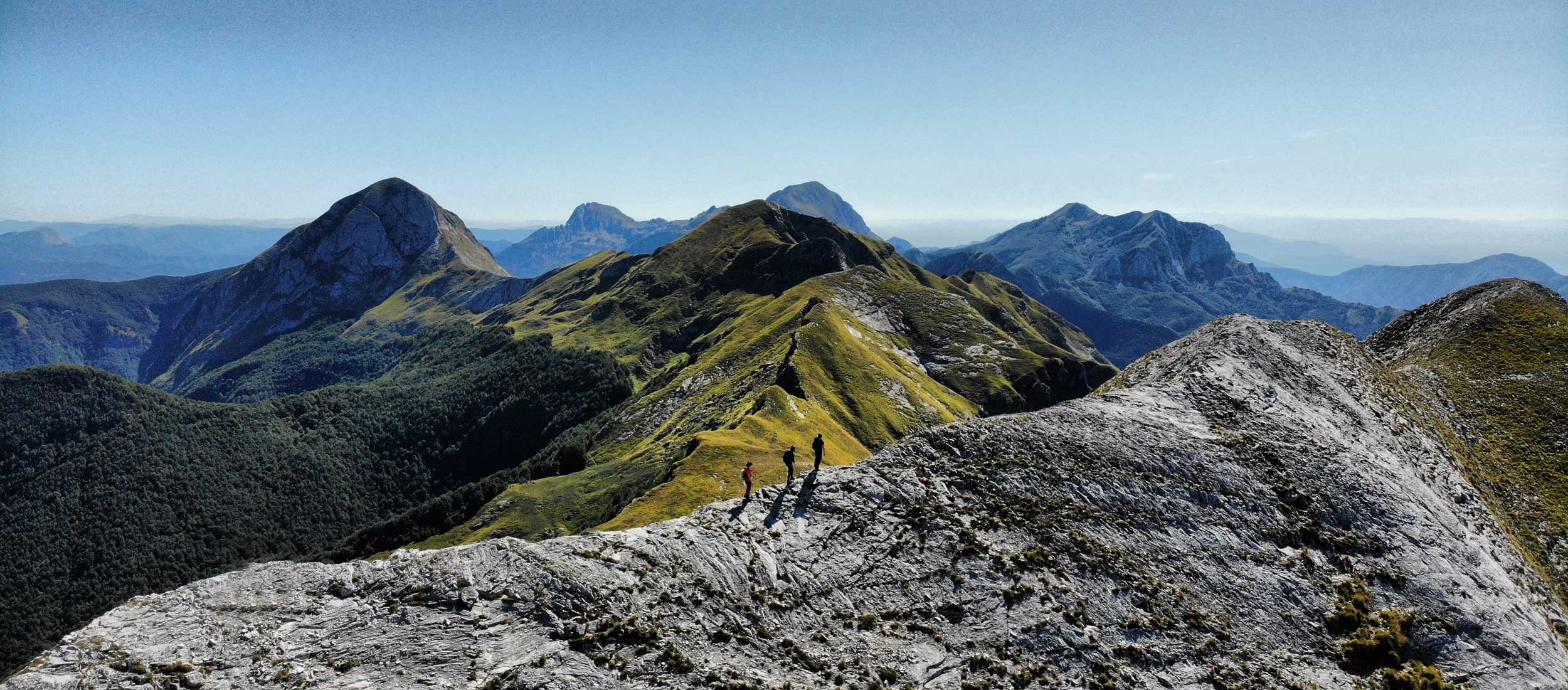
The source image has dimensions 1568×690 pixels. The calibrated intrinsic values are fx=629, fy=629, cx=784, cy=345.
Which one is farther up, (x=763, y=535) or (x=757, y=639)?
(x=763, y=535)

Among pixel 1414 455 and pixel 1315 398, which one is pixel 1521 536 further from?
pixel 1315 398

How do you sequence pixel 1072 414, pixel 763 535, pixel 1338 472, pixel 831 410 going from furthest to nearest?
pixel 831 410 < pixel 1072 414 < pixel 1338 472 < pixel 763 535

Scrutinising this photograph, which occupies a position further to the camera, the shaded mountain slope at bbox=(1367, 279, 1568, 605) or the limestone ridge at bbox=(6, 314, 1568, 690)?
the shaded mountain slope at bbox=(1367, 279, 1568, 605)

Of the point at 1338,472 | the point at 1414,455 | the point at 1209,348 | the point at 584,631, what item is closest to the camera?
the point at 584,631

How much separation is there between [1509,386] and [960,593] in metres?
63.1

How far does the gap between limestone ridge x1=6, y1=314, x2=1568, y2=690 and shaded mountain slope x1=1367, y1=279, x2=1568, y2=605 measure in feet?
33.4

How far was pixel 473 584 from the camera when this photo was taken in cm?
2383

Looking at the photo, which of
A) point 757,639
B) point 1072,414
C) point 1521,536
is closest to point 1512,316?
point 1521,536

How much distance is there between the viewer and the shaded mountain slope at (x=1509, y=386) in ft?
133

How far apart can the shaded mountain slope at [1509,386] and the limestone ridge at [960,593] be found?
33.4ft

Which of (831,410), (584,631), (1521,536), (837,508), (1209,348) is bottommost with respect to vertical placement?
(831,410)

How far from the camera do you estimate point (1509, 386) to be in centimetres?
5462

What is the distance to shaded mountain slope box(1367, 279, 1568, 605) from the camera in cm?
4047

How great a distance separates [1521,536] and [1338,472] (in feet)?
59.8
